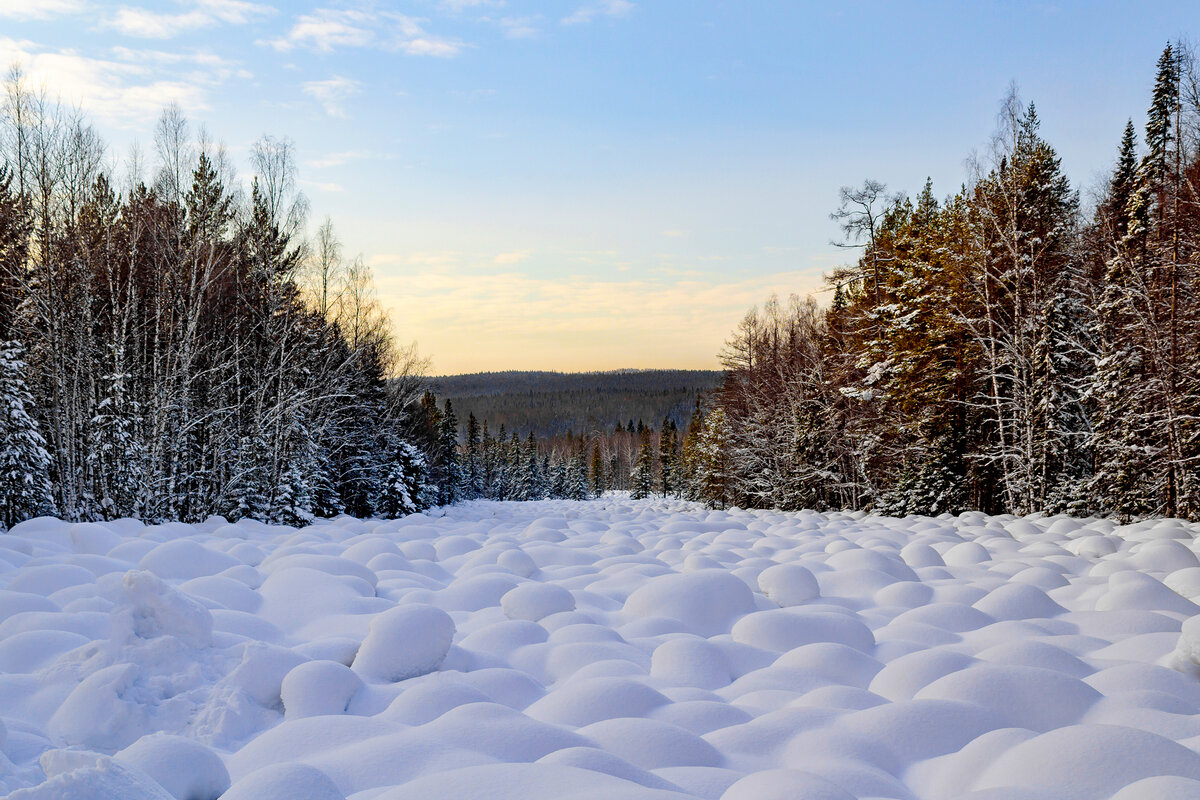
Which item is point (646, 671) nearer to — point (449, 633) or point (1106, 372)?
point (449, 633)

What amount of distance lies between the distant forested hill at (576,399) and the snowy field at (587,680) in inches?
3215

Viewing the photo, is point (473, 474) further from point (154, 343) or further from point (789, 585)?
point (789, 585)

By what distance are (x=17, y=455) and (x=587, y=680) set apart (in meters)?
10.3

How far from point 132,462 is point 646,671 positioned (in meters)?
10.8

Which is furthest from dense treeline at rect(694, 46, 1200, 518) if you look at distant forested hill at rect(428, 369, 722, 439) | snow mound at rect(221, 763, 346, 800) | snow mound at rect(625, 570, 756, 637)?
distant forested hill at rect(428, 369, 722, 439)

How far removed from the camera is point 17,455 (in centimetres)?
923

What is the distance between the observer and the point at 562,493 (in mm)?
54188

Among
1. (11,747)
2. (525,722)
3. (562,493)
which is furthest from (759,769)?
(562,493)

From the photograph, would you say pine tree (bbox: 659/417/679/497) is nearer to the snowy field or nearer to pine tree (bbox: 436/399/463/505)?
pine tree (bbox: 436/399/463/505)

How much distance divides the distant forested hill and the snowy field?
3215 inches

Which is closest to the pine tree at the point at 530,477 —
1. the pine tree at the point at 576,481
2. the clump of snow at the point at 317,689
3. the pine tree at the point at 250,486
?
the pine tree at the point at 576,481

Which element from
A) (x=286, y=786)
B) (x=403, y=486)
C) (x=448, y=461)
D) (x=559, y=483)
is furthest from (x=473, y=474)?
(x=286, y=786)

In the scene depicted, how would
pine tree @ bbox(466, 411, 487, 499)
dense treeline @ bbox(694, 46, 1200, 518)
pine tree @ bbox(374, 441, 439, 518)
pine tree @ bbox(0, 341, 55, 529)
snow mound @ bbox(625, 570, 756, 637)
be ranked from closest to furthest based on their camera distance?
snow mound @ bbox(625, 570, 756, 637) < pine tree @ bbox(0, 341, 55, 529) < dense treeline @ bbox(694, 46, 1200, 518) < pine tree @ bbox(374, 441, 439, 518) < pine tree @ bbox(466, 411, 487, 499)

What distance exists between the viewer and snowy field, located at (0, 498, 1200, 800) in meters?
1.86
